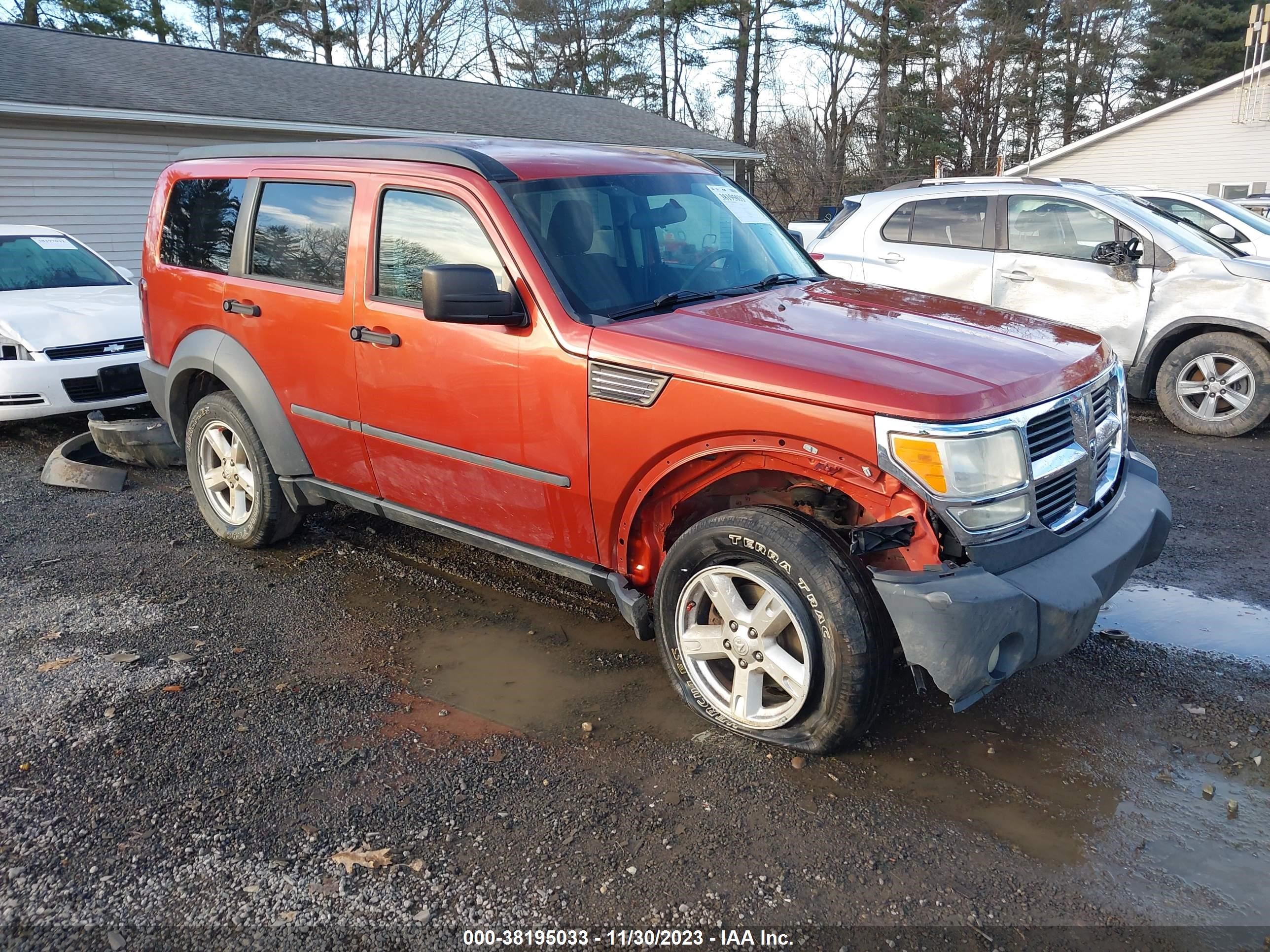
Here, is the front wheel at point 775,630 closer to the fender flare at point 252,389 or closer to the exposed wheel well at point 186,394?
the fender flare at point 252,389

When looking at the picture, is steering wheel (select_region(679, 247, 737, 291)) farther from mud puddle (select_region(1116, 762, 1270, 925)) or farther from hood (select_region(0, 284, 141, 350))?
hood (select_region(0, 284, 141, 350))

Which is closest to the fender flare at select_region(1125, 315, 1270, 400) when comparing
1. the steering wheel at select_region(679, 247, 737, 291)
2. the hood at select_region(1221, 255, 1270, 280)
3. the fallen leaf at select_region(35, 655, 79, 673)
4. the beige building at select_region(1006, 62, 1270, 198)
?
the hood at select_region(1221, 255, 1270, 280)

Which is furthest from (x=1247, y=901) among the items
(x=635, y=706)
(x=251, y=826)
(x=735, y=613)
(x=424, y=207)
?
(x=424, y=207)

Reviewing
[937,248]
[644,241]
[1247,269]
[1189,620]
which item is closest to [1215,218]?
[1247,269]

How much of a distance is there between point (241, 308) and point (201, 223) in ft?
2.27

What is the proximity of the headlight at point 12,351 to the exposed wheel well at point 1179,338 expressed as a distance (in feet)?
28.9

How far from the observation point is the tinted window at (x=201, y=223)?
5047 millimetres

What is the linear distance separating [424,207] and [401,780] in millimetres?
2317

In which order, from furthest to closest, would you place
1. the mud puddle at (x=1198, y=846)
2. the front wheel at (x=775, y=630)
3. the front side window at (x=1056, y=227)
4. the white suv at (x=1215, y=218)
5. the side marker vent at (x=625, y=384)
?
the white suv at (x=1215, y=218) → the front side window at (x=1056, y=227) → the side marker vent at (x=625, y=384) → the front wheel at (x=775, y=630) → the mud puddle at (x=1198, y=846)

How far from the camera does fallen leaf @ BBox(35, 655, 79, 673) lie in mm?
4105

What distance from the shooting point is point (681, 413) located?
3342 millimetres

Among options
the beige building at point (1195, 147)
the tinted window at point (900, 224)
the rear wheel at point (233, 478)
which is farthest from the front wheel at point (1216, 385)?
the beige building at point (1195, 147)

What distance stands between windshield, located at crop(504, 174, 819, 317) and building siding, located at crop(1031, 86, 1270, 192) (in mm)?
29926

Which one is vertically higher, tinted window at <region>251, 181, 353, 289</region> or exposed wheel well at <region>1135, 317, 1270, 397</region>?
tinted window at <region>251, 181, 353, 289</region>
